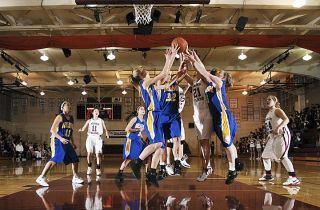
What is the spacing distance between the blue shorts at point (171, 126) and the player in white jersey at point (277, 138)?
68.3 inches

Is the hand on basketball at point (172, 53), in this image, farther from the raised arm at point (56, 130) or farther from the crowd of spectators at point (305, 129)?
the crowd of spectators at point (305, 129)

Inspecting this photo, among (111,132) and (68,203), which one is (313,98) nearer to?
(111,132)

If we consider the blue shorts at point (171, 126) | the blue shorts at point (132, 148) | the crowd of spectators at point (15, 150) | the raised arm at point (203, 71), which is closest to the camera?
the raised arm at point (203, 71)

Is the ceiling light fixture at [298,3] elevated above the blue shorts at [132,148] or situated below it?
above

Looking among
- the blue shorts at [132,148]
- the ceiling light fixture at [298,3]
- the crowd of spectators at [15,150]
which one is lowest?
the crowd of spectators at [15,150]

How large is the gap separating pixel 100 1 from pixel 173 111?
3.04m

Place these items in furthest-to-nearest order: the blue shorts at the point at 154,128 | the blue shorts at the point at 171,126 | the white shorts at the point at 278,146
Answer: the white shorts at the point at 278,146
the blue shorts at the point at 171,126
the blue shorts at the point at 154,128

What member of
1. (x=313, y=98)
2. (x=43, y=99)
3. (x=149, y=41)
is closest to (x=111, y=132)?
(x=43, y=99)

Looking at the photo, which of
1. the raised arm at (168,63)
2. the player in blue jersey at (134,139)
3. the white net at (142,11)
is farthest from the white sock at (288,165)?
the white net at (142,11)

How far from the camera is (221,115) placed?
18.1 ft

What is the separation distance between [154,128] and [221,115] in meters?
0.94

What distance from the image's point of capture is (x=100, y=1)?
7969 mm

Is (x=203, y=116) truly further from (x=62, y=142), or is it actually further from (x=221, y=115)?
(x=62, y=142)

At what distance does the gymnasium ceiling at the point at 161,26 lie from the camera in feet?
37.3
